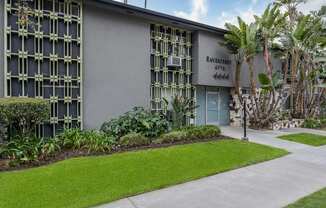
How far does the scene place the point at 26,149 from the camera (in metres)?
7.69

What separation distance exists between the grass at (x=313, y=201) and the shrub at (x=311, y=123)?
1265 centimetres

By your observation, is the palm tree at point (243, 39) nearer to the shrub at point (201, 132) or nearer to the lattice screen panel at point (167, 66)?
the lattice screen panel at point (167, 66)

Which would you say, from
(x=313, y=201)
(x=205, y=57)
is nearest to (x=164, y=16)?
(x=205, y=57)

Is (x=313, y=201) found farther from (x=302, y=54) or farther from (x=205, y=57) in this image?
(x=302, y=54)

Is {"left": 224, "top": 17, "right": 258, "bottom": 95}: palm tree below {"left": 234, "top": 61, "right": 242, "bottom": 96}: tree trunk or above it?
above

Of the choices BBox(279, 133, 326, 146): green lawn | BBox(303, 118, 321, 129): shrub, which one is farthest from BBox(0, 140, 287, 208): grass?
BBox(303, 118, 321, 129): shrub

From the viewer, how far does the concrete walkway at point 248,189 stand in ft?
17.2

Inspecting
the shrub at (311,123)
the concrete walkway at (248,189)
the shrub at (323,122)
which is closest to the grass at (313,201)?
the concrete walkway at (248,189)

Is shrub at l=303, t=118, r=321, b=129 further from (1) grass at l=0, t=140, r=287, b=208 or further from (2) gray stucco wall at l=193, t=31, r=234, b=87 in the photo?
(1) grass at l=0, t=140, r=287, b=208

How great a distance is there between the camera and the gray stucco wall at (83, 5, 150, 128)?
428 inches

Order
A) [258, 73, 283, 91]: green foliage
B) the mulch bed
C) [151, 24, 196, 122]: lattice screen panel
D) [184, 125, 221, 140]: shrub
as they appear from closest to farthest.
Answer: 1. the mulch bed
2. [184, 125, 221, 140]: shrub
3. [151, 24, 196, 122]: lattice screen panel
4. [258, 73, 283, 91]: green foliage

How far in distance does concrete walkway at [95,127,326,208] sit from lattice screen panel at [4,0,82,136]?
5733 millimetres

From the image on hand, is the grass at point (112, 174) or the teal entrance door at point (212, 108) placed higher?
the teal entrance door at point (212, 108)

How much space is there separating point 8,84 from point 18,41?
4.61ft
